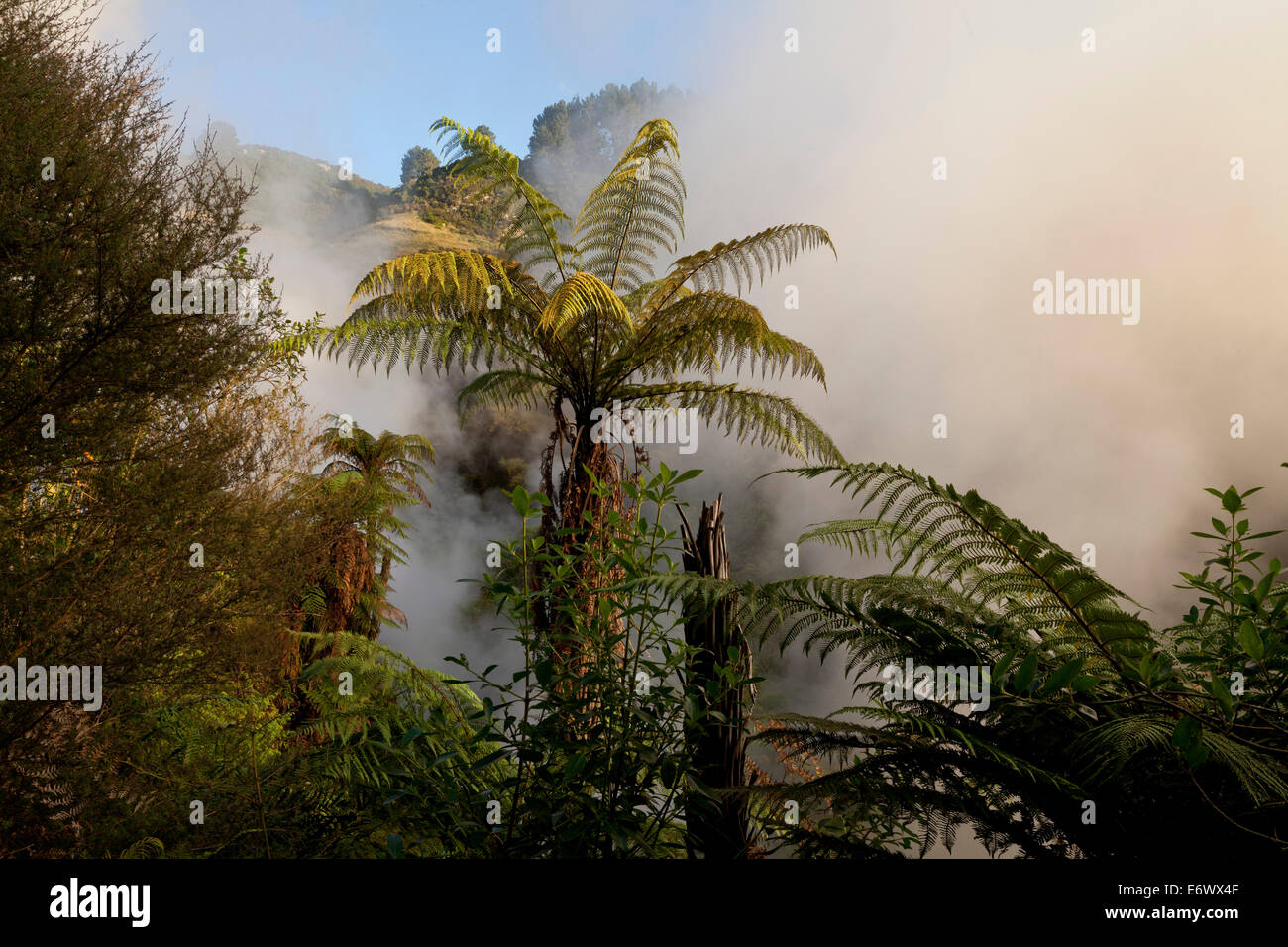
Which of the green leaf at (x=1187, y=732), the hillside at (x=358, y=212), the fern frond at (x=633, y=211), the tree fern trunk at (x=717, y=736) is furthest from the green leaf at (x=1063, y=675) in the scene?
the hillside at (x=358, y=212)

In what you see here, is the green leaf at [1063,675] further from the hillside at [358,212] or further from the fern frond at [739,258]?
the hillside at [358,212]

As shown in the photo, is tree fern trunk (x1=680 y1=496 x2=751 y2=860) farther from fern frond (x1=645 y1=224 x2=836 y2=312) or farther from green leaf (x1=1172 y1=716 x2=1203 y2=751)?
fern frond (x1=645 y1=224 x2=836 y2=312)

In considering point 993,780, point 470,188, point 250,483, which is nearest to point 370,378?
point 470,188

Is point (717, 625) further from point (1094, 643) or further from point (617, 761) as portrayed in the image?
point (1094, 643)

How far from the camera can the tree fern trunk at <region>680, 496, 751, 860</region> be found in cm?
127

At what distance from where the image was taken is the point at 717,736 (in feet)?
4.56

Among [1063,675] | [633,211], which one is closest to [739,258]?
[633,211]

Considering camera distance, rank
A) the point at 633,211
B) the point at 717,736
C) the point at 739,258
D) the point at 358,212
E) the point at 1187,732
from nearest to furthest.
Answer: the point at 1187,732
the point at 717,736
the point at 739,258
the point at 633,211
the point at 358,212

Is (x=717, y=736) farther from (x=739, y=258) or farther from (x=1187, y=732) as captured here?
(x=739, y=258)

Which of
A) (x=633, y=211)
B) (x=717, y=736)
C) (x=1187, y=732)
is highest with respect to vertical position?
(x=633, y=211)

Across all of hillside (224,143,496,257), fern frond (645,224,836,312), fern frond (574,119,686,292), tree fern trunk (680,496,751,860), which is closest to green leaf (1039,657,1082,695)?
tree fern trunk (680,496,751,860)

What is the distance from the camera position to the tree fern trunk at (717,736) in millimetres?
1269
